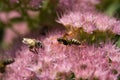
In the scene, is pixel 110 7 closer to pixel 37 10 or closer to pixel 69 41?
pixel 37 10

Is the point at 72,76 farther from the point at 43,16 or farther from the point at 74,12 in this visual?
the point at 43,16

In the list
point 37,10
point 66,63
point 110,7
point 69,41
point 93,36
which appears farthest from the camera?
point 110,7

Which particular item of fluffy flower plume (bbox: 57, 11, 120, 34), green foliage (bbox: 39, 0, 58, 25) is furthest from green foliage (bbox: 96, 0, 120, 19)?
fluffy flower plume (bbox: 57, 11, 120, 34)

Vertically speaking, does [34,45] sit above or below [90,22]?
below

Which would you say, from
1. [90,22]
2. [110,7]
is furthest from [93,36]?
[110,7]

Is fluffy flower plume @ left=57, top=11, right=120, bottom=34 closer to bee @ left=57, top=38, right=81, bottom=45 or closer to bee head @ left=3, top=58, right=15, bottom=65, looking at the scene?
bee @ left=57, top=38, right=81, bottom=45

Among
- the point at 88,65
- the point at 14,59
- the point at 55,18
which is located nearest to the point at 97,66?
the point at 88,65
